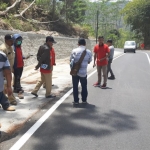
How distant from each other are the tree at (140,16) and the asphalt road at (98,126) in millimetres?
52472

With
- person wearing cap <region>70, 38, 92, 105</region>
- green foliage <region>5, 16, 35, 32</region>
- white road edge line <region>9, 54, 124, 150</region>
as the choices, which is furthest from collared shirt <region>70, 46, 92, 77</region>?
green foliage <region>5, 16, 35, 32</region>

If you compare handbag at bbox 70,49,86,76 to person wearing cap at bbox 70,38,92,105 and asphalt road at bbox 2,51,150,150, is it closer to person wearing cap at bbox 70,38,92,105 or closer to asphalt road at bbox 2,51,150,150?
person wearing cap at bbox 70,38,92,105

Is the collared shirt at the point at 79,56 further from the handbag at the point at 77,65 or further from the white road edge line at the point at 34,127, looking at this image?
the white road edge line at the point at 34,127

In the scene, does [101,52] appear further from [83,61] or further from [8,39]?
[8,39]

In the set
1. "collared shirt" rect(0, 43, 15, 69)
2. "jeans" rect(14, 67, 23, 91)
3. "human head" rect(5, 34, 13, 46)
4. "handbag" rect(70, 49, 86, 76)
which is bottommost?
"jeans" rect(14, 67, 23, 91)

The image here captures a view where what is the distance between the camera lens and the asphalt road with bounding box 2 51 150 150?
4719 millimetres

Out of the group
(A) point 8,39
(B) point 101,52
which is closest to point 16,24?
(B) point 101,52

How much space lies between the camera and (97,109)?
7.09m

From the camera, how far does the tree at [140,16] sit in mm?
58081

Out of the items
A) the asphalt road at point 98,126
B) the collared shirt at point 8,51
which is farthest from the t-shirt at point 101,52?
the collared shirt at point 8,51

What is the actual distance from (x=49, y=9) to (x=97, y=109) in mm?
26840

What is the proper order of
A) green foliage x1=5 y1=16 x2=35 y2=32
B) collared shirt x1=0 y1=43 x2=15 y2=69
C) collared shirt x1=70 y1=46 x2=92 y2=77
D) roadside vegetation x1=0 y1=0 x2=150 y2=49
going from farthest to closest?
roadside vegetation x1=0 y1=0 x2=150 y2=49 < green foliage x1=5 y1=16 x2=35 y2=32 < collared shirt x1=70 y1=46 x2=92 y2=77 < collared shirt x1=0 y1=43 x2=15 y2=69

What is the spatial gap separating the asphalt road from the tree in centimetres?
5247

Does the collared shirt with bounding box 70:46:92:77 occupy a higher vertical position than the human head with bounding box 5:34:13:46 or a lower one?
lower
